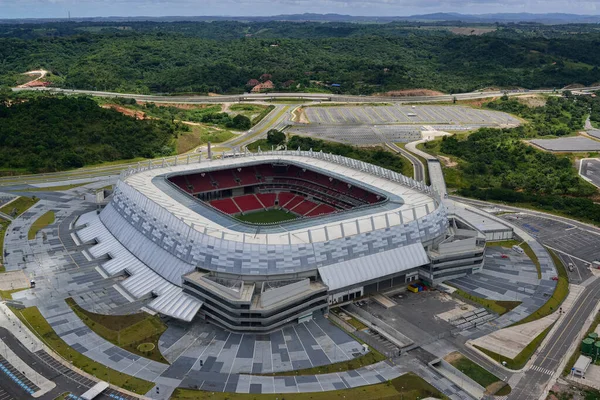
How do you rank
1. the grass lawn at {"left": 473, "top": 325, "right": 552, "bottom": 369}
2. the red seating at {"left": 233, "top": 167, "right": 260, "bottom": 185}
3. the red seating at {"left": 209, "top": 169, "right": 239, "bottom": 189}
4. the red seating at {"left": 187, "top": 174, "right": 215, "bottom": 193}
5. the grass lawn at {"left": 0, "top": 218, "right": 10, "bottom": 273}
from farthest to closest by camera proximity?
the red seating at {"left": 233, "top": 167, "right": 260, "bottom": 185} < the red seating at {"left": 209, "top": 169, "right": 239, "bottom": 189} < the red seating at {"left": 187, "top": 174, "right": 215, "bottom": 193} < the grass lawn at {"left": 0, "top": 218, "right": 10, "bottom": 273} < the grass lawn at {"left": 473, "top": 325, "right": 552, "bottom": 369}

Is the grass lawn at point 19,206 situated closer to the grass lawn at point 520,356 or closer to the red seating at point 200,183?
the red seating at point 200,183

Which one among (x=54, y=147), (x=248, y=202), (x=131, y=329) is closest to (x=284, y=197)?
(x=248, y=202)

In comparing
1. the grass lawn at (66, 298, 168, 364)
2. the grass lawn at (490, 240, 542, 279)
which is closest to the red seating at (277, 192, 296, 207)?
the grass lawn at (490, 240, 542, 279)

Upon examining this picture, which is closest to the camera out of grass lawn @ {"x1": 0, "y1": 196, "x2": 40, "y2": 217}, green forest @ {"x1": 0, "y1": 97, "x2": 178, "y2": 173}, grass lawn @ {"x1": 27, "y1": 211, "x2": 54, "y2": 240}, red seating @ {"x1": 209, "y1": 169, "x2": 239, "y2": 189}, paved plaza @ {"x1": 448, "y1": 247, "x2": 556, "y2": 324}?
paved plaza @ {"x1": 448, "y1": 247, "x2": 556, "y2": 324}

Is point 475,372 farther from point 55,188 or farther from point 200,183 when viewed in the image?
point 55,188

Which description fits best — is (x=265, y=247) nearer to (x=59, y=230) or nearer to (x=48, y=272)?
(x=48, y=272)

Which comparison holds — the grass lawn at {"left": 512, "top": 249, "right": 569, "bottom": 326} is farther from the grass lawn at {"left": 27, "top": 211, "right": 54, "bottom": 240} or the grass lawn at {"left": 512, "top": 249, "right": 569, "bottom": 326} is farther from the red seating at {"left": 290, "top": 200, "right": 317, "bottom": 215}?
the grass lawn at {"left": 27, "top": 211, "right": 54, "bottom": 240}
